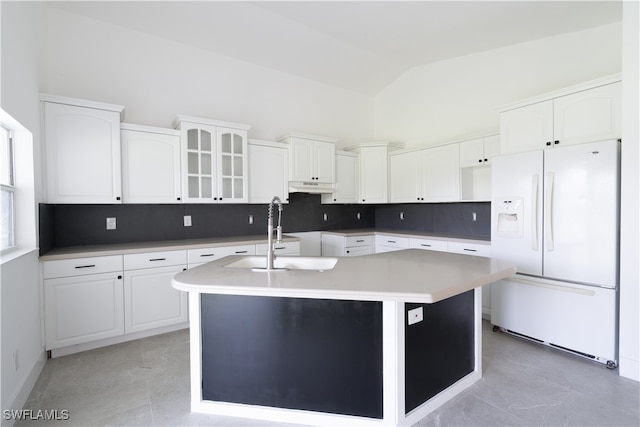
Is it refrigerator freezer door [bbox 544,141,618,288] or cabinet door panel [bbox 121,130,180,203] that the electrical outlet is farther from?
refrigerator freezer door [bbox 544,141,618,288]

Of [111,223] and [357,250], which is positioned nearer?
[111,223]

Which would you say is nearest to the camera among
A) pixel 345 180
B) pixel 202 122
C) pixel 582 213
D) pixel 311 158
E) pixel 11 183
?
pixel 11 183

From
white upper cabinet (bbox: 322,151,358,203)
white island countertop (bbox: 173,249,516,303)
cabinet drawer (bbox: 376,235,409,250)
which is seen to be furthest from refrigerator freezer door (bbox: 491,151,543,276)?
white upper cabinet (bbox: 322,151,358,203)

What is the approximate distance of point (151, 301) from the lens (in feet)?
9.59

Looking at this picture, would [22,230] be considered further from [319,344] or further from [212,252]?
[319,344]

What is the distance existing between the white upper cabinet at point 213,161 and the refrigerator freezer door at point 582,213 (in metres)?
3.02

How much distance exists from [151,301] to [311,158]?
2.49 meters

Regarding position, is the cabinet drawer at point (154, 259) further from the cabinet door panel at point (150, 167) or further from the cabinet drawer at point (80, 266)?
the cabinet door panel at point (150, 167)

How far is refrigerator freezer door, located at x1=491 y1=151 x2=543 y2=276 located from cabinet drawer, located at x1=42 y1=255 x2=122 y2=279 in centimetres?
355

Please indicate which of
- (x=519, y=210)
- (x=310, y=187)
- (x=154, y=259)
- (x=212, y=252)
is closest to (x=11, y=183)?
(x=154, y=259)

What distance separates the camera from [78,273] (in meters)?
2.60

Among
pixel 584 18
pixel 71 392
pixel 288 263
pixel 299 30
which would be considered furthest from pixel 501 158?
pixel 71 392

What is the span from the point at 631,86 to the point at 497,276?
1.73 meters

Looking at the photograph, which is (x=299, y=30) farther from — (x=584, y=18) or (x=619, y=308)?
(x=619, y=308)
